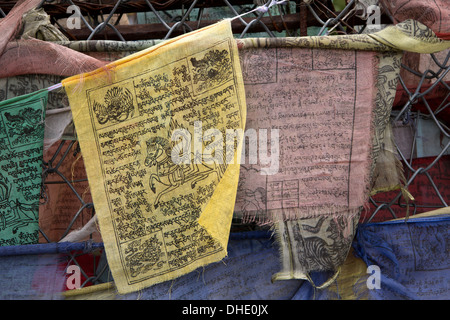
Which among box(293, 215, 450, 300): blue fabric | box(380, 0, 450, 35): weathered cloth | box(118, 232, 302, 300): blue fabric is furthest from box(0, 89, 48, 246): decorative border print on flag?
box(380, 0, 450, 35): weathered cloth

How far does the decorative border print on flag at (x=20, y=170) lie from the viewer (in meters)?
0.72

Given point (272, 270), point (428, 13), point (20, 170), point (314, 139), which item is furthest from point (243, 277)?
point (428, 13)

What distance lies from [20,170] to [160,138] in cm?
25

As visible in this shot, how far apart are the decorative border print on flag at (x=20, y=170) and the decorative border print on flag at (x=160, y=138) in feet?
0.29

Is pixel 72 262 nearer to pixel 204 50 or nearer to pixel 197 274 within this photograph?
pixel 197 274

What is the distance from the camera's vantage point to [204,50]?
0.69 meters

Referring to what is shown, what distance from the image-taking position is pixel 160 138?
701mm

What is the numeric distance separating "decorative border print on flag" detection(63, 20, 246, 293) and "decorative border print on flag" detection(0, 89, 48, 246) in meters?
0.09

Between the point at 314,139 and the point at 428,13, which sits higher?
the point at 428,13

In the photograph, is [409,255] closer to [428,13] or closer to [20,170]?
[428,13]

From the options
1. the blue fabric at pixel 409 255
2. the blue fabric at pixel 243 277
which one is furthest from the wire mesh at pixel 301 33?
the blue fabric at pixel 243 277

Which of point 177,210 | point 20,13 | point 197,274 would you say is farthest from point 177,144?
point 20,13

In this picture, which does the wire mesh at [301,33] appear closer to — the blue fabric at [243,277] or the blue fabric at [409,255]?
the blue fabric at [409,255]

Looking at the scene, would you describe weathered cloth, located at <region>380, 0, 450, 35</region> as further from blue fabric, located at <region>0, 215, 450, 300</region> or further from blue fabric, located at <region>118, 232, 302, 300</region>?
blue fabric, located at <region>118, 232, 302, 300</region>
